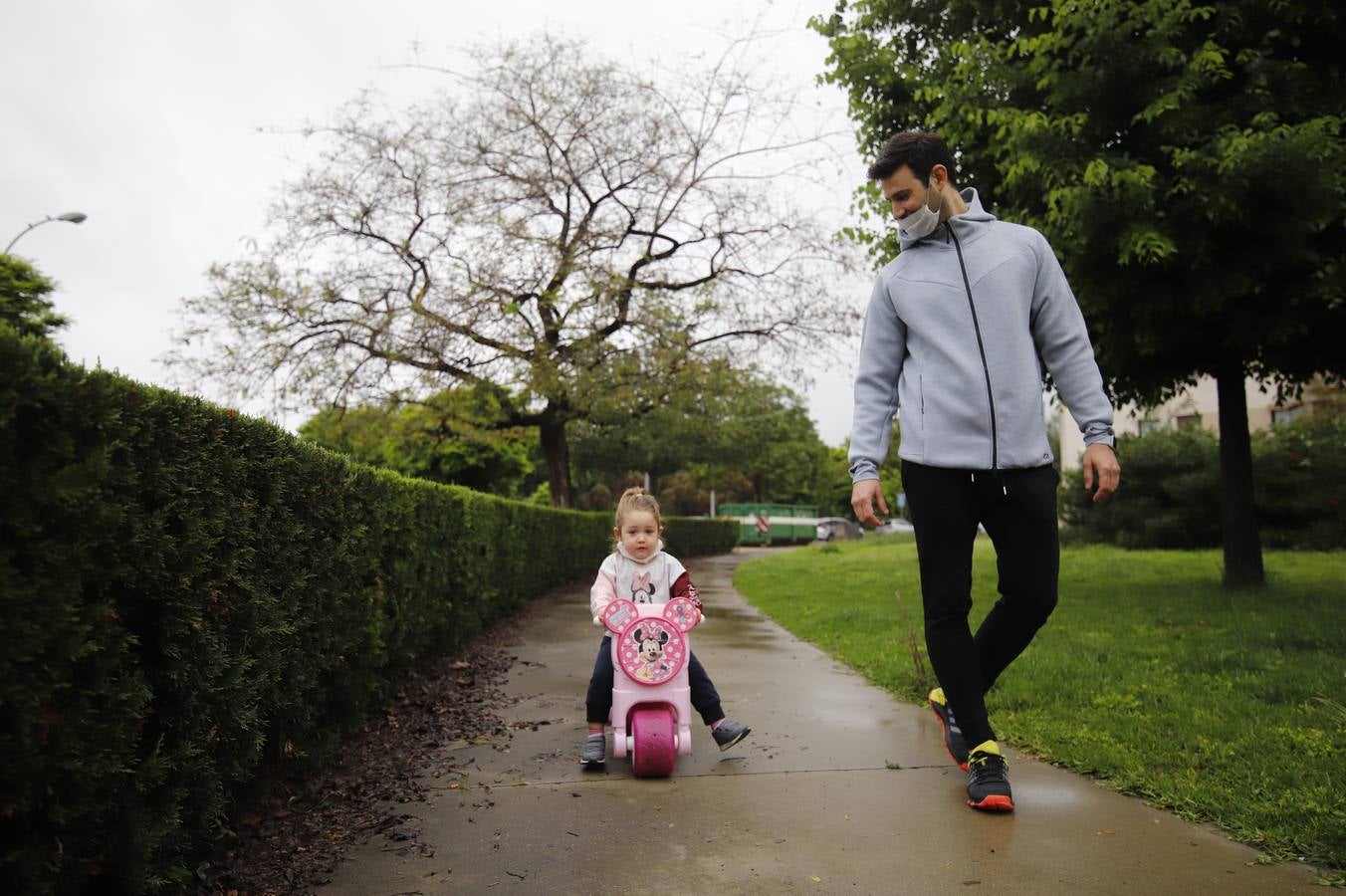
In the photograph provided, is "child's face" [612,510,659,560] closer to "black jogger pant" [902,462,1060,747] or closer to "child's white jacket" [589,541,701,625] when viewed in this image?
"child's white jacket" [589,541,701,625]

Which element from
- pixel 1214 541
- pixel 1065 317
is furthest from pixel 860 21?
pixel 1214 541

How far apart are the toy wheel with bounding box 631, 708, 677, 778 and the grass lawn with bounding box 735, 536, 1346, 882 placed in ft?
5.16

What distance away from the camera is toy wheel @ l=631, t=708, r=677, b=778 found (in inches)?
153

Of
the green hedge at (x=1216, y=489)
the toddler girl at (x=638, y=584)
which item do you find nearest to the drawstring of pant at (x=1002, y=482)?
Answer: the toddler girl at (x=638, y=584)

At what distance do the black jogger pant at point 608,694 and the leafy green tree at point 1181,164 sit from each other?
4.88 meters

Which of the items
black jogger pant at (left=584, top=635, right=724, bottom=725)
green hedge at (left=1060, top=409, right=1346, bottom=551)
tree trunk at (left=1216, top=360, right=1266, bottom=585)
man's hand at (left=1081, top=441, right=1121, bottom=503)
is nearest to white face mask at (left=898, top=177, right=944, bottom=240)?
man's hand at (left=1081, top=441, right=1121, bottom=503)

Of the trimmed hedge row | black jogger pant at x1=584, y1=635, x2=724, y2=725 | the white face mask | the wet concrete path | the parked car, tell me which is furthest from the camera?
the parked car

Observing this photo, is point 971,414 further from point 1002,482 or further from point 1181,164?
point 1181,164

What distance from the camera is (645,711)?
13.2 ft

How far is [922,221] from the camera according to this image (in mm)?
3504

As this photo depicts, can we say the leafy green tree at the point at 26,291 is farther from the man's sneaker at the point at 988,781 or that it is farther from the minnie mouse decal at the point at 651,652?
the man's sneaker at the point at 988,781

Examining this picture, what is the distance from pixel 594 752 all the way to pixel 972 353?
7.35 ft

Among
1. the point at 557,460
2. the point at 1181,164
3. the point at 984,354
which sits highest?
the point at 1181,164

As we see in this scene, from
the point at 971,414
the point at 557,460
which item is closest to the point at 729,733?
the point at 971,414
